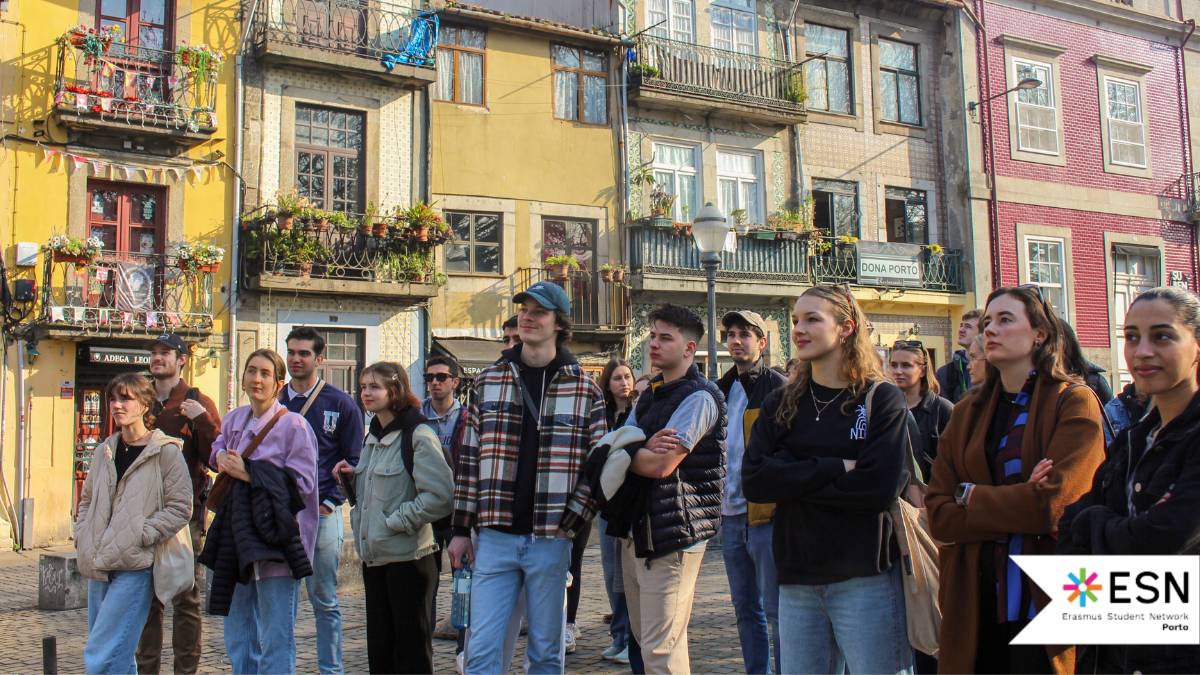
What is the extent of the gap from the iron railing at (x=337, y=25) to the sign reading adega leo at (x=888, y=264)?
11.0m

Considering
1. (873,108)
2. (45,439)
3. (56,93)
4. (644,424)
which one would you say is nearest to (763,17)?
(873,108)

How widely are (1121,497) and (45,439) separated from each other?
1550 centimetres

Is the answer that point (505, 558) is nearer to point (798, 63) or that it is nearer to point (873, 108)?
point (798, 63)

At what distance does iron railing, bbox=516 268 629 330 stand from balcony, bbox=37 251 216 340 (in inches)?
233

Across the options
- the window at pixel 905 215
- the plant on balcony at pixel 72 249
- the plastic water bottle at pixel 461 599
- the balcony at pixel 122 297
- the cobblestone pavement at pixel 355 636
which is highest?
the window at pixel 905 215

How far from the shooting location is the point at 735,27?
21141 millimetres

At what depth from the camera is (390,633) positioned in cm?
516

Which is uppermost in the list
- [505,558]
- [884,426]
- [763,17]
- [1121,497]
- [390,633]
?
[763,17]

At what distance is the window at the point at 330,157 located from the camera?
17.0 m

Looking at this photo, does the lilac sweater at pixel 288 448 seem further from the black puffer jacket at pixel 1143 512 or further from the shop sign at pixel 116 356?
the shop sign at pixel 116 356

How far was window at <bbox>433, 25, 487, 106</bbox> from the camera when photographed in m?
18.3

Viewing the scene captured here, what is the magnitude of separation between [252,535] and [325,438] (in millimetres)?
1282

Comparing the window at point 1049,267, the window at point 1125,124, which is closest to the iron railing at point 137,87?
the window at point 1049,267

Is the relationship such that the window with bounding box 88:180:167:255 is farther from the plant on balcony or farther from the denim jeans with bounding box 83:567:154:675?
the denim jeans with bounding box 83:567:154:675
